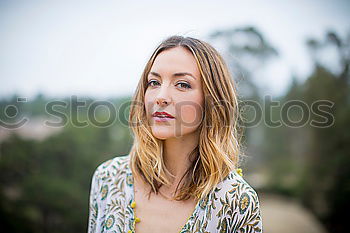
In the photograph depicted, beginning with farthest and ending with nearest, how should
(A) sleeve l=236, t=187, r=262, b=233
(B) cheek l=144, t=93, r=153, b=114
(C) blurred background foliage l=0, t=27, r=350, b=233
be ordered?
(C) blurred background foliage l=0, t=27, r=350, b=233 < (B) cheek l=144, t=93, r=153, b=114 < (A) sleeve l=236, t=187, r=262, b=233

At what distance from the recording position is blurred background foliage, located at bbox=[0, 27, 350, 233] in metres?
4.18

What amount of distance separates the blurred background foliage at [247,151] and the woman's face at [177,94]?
2.01m

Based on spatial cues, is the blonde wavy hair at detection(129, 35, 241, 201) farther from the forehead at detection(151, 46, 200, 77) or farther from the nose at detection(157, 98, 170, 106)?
the nose at detection(157, 98, 170, 106)

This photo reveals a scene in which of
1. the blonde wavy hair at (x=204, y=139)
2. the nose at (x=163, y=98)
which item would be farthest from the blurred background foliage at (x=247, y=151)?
the nose at (x=163, y=98)

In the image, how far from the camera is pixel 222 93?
6.04 feet

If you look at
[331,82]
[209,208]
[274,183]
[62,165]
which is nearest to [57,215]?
[62,165]

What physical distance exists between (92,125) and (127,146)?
0.60 meters

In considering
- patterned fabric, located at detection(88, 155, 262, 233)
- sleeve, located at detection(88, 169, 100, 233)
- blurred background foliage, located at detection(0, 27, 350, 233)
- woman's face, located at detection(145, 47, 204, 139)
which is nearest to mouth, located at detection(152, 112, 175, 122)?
woman's face, located at detection(145, 47, 204, 139)

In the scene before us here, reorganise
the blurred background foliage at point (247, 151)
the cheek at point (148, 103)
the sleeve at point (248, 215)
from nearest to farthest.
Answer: the sleeve at point (248, 215) < the cheek at point (148, 103) < the blurred background foliage at point (247, 151)

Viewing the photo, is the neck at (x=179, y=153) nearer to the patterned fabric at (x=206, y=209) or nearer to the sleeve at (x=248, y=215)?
the patterned fabric at (x=206, y=209)

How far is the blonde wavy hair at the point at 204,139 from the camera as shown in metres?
1.80

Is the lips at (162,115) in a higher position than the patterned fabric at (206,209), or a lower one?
higher

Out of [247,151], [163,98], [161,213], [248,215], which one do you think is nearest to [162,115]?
[163,98]

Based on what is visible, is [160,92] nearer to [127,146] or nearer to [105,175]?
[105,175]
